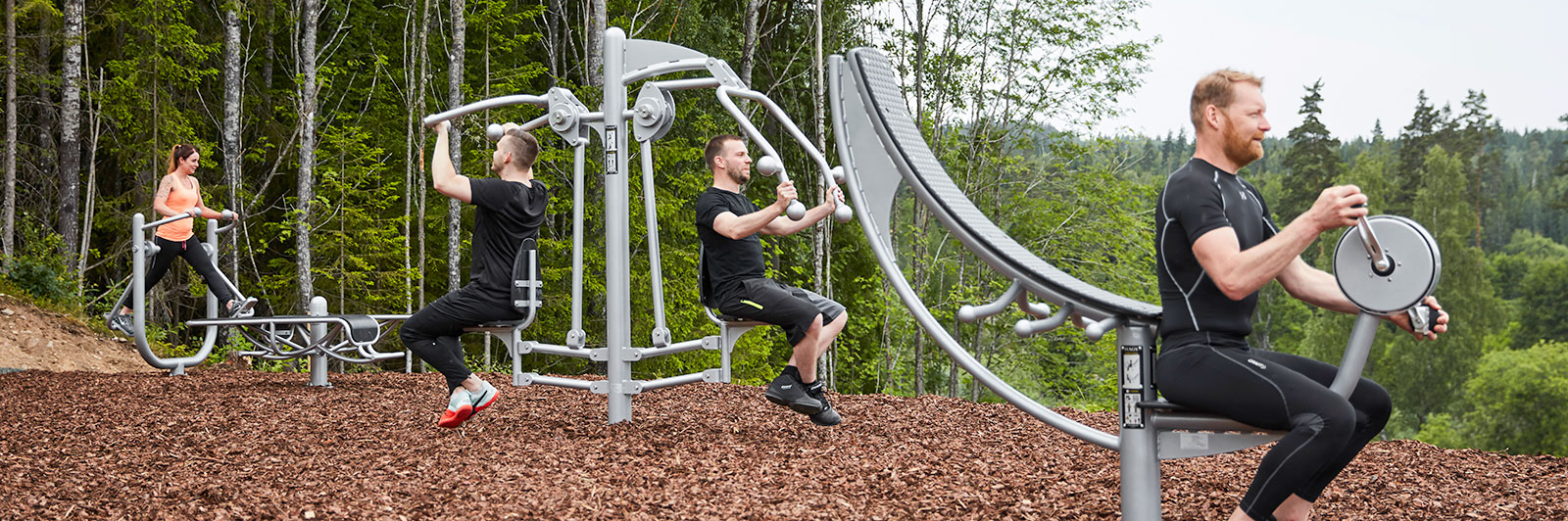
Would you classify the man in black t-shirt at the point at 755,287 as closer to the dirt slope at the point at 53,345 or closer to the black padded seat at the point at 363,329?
the black padded seat at the point at 363,329

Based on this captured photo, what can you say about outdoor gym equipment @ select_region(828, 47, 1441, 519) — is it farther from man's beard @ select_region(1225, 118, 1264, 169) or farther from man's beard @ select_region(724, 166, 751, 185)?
man's beard @ select_region(724, 166, 751, 185)

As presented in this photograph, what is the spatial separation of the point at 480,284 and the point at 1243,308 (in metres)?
3.42

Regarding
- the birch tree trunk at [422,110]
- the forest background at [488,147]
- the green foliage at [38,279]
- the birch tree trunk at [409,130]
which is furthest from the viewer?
the birch tree trunk at [422,110]

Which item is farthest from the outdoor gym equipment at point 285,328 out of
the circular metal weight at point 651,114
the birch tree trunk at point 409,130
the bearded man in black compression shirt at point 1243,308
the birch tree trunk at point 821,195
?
the birch tree trunk at point 821,195

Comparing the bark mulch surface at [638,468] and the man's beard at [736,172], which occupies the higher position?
the man's beard at [736,172]

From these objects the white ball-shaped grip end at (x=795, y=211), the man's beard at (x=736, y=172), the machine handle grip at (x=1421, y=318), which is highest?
the man's beard at (x=736, y=172)

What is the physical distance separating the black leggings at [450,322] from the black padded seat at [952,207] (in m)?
2.49

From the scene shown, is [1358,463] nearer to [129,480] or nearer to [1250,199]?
[1250,199]

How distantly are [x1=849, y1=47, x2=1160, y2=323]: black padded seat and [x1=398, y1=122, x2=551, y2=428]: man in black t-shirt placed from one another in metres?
2.35

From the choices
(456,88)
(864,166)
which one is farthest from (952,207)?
(456,88)

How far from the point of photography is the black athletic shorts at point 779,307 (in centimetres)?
479

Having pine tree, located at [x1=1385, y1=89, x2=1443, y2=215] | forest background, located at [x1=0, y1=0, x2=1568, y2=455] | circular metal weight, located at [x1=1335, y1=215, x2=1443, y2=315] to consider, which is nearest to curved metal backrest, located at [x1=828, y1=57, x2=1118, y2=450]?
circular metal weight, located at [x1=1335, y1=215, x2=1443, y2=315]

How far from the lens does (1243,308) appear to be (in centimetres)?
264

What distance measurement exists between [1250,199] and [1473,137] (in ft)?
173
